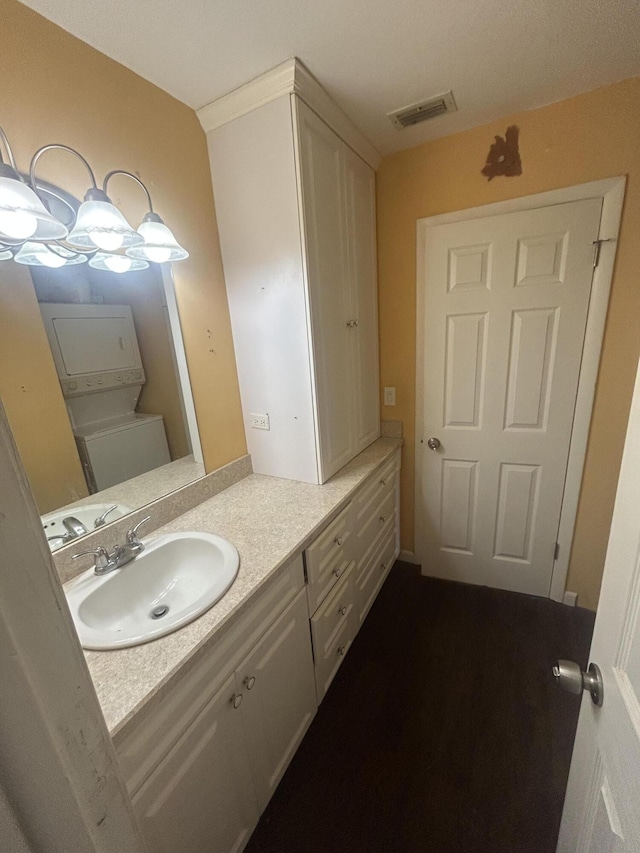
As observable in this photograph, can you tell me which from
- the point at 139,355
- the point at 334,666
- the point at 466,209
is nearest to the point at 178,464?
the point at 139,355

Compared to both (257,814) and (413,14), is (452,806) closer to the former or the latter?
(257,814)

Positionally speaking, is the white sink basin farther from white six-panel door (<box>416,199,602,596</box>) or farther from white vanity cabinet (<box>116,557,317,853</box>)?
white six-panel door (<box>416,199,602,596</box>)

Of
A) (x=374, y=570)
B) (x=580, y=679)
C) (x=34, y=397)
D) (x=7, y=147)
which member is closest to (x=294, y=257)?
(x=7, y=147)

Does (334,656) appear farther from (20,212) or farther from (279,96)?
(279,96)

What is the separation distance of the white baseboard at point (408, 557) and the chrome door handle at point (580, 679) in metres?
1.64

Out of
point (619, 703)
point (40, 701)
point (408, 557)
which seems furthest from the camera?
point (408, 557)

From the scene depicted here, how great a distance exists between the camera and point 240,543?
3.71 ft

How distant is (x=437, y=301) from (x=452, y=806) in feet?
6.68

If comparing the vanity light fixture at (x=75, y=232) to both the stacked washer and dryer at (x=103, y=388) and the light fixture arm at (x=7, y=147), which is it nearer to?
the light fixture arm at (x=7, y=147)

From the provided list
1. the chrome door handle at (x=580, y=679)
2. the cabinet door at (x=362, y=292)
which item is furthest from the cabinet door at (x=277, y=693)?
the cabinet door at (x=362, y=292)

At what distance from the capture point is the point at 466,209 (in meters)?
1.64

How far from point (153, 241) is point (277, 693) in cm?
150

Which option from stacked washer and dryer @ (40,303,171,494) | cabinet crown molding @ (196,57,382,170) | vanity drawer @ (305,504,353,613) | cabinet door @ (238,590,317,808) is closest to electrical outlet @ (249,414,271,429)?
stacked washer and dryer @ (40,303,171,494)

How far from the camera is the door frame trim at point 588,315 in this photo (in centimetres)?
142
